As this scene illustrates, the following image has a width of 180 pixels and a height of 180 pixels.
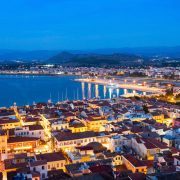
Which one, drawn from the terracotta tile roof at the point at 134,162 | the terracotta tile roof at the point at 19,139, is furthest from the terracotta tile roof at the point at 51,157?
the terracotta tile roof at the point at 19,139

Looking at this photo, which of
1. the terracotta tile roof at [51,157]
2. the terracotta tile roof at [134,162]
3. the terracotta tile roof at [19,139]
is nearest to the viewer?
the terracotta tile roof at [134,162]

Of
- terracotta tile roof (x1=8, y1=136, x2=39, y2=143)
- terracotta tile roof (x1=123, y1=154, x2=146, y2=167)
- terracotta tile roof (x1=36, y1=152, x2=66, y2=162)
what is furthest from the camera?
terracotta tile roof (x1=8, y1=136, x2=39, y2=143)

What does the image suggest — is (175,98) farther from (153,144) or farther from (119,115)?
(153,144)

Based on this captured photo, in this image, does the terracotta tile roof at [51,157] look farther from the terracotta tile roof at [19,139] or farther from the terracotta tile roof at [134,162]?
the terracotta tile roof at [19,139]

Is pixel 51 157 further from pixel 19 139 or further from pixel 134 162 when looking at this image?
pixel 19 139

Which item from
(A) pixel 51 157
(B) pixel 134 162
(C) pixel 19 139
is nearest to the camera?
(B) pixel 134 162

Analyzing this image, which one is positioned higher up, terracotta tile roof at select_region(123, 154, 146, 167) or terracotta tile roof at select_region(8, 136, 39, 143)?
terracotta tile roof at select_region(123, 154, 146, 167)

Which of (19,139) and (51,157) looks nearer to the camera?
(51,157)

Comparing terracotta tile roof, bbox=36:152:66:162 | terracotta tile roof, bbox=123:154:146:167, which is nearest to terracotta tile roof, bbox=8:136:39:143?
terracotta tile roof, bbox=36:152:66:162

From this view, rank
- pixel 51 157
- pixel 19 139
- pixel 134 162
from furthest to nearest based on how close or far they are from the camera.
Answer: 1. pixel 19 139
2. pixel 51 157
3. pixel 134 162

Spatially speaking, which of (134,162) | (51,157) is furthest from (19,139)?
(134,162)

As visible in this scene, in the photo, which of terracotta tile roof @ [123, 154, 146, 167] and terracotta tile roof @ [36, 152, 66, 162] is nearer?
terracotta tile roof @ [123, 154, 146, 167]

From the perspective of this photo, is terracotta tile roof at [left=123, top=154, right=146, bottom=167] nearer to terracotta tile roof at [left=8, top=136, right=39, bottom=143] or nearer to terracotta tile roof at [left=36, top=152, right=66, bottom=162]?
terracotta tile roof at [left=36, top=152, right=66, bottom=162]
